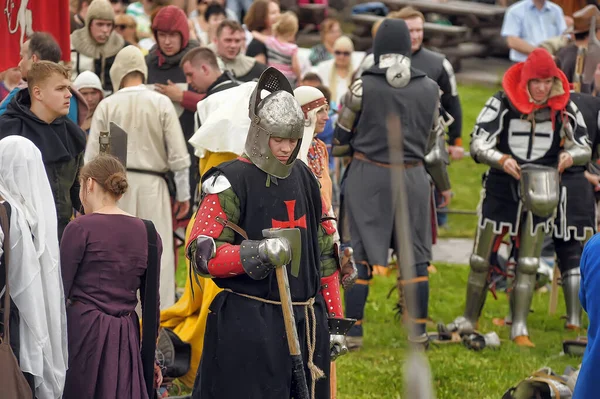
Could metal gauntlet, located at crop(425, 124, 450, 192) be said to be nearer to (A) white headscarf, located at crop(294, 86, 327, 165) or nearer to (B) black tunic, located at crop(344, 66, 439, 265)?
(B) black tunic, located at crop(344, 66, 439, 265)

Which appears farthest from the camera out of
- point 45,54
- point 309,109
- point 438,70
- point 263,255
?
point 438,70

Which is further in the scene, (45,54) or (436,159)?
(436,159)

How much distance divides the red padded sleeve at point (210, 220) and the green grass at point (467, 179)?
24.8ft

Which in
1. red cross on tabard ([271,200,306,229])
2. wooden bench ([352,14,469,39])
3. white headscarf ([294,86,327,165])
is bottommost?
wooden bench ([352,14,469,39])

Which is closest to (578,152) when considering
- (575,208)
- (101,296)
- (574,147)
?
(574,147)

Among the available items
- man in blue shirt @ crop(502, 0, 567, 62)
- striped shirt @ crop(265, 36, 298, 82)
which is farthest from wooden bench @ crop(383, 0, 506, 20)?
striped shirt @ crop(265, 36, 298, 82)

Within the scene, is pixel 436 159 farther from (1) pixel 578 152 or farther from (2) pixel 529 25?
(2) pixel 529 25

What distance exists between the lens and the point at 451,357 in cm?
850

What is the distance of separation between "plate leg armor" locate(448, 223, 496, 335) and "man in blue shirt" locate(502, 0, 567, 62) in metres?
5.06

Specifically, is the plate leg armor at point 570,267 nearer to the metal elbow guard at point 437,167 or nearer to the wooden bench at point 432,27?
the metal elbow guard at point 437,167

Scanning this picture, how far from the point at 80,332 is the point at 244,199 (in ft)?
3.22

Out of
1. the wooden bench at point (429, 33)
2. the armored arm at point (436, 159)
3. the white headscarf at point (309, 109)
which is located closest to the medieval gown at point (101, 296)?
the white headscarf at point (309, 109)

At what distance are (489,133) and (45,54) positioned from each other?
122 inches

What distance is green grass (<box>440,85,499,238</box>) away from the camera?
1305 centimetres
